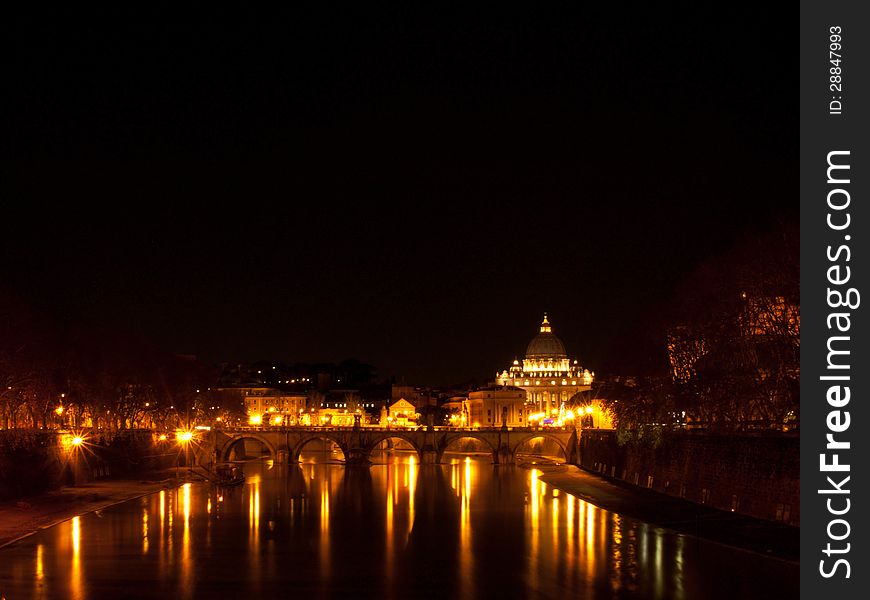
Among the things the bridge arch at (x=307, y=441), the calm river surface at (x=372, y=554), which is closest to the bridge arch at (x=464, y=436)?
the bridge arch at (x=307, y=441)

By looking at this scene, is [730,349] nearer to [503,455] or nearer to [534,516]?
[534,516]

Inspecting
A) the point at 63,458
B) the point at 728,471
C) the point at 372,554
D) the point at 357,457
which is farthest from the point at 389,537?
the point at 357,457

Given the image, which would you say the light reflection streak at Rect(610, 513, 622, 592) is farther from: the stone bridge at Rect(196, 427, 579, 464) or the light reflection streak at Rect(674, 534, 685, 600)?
the stone bridge at Rect(196, 427, 579, 464)

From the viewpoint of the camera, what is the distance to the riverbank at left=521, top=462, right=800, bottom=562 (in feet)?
154

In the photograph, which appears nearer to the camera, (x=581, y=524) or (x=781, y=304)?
(x=781, y=304)

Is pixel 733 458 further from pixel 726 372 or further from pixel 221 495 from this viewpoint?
pixel 221 495

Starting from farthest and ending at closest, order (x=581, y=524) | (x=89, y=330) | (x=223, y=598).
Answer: (x=89, y=330)
(x=581, y=524)
(x=223, y=598)

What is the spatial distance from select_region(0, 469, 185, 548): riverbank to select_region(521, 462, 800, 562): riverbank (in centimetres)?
2941

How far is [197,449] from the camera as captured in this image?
4579 inches

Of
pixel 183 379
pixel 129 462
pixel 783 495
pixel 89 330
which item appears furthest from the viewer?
pixel 183 379

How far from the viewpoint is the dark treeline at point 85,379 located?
71562 millimetres

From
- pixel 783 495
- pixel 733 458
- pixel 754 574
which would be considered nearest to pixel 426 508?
pixel 733 458

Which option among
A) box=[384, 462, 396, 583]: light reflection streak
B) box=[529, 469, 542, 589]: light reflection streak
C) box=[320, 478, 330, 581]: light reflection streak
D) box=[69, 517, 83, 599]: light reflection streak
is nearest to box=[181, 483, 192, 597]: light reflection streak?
box=[69, 517, 83, 599]: light reflection streak

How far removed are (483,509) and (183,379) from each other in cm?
5090
